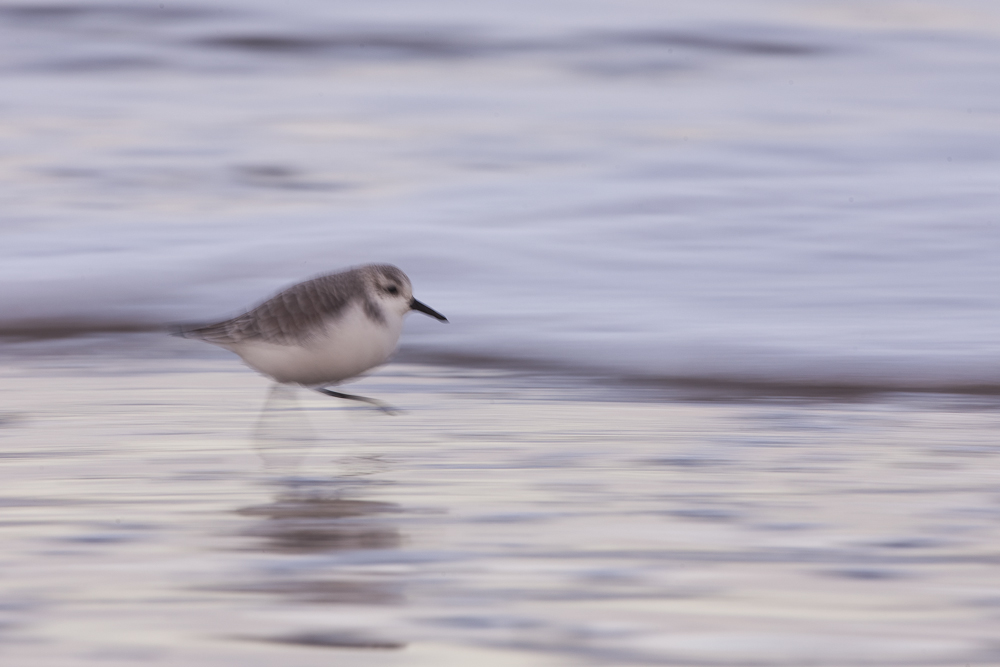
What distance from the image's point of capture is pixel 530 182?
29.4ft

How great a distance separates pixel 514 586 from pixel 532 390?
2.28 meters

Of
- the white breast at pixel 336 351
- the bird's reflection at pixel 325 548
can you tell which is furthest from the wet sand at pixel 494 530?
the white breast at pixel 336 351

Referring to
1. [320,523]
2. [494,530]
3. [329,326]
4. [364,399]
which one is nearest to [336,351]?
[329,326]

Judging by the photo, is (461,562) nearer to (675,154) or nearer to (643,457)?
(643,457)

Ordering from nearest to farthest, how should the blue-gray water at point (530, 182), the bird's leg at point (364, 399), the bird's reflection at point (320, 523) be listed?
the bird's reflection at point (320, 523) → the bird's leg at point (364, 399) → the blue-gray water at point (530, 182)

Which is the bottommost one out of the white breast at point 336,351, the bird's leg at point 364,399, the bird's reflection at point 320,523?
the bird's leg at point 364,399

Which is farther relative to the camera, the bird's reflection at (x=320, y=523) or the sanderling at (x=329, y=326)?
the sanderling at (x=329, y=326)

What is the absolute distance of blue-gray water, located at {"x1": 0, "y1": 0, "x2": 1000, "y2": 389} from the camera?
5816 mm

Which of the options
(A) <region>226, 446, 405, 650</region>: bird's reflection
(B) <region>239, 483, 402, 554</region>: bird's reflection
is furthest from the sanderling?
(B) <region>239, 483, 402, 554</region>: bird's reflection

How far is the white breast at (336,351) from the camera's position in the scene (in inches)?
150

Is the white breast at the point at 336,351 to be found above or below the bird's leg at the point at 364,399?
above

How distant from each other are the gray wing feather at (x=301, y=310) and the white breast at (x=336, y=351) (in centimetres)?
2

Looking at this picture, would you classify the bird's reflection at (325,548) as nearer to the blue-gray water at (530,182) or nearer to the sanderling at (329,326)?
the sanderling at (329,326)

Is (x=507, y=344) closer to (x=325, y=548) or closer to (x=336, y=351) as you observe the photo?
(x=336, y=351)
